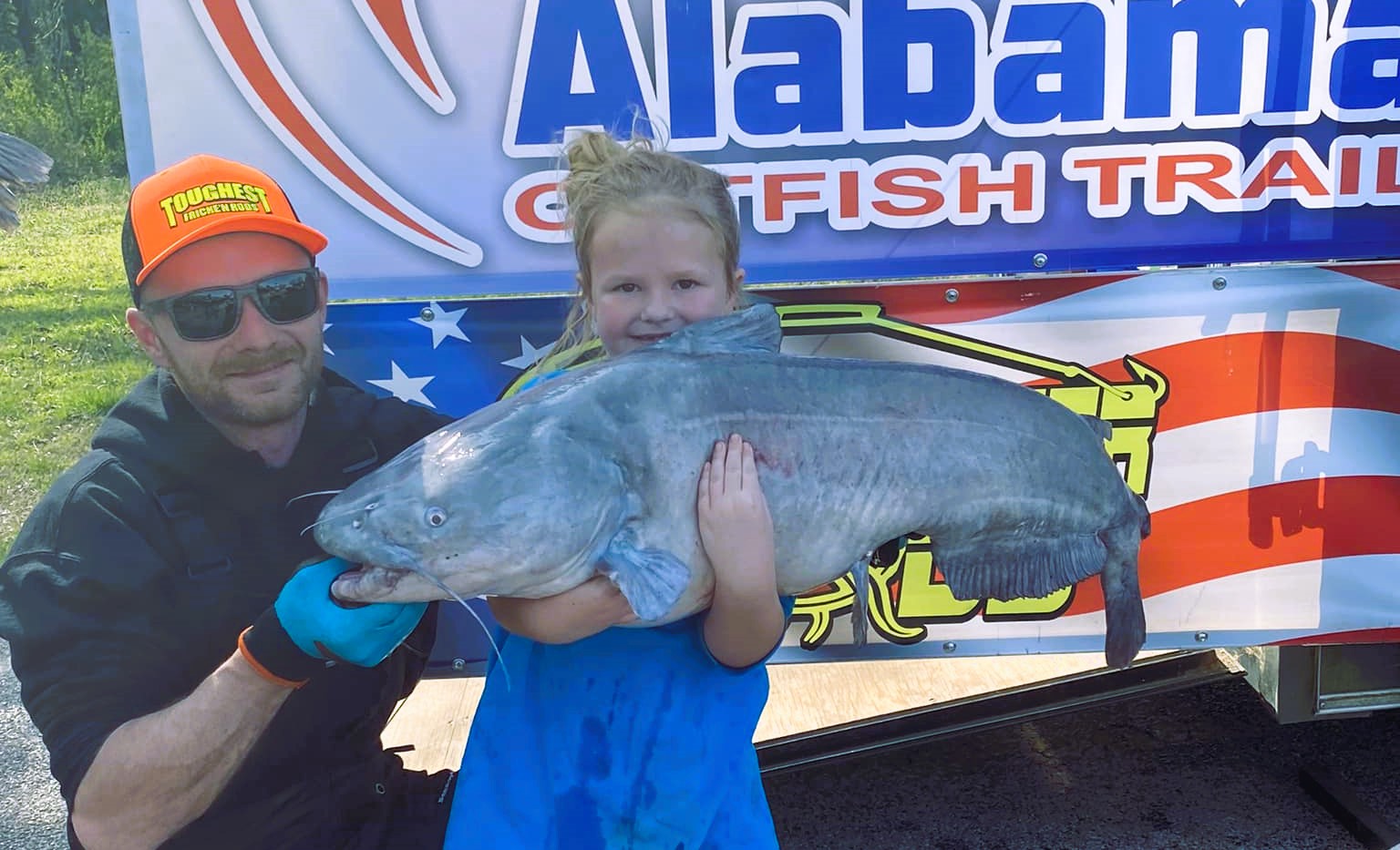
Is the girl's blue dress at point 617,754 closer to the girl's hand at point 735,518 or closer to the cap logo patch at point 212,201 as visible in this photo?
the girl's hand at point 735,518

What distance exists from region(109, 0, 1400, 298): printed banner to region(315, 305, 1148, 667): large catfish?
0.97 meters

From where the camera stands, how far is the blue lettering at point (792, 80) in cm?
258

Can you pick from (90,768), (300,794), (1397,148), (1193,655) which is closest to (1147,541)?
(1193,655)

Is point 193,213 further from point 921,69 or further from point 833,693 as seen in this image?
point 833,693

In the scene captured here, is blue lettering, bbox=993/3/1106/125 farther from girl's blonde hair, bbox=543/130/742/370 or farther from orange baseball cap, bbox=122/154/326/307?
orange baseball cap, bbox=122/154/326/307

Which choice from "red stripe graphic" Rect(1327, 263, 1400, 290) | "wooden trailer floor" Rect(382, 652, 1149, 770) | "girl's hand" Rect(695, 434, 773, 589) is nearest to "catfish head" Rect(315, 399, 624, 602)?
"girl's hand" Rect(695, 434, 773, 589)

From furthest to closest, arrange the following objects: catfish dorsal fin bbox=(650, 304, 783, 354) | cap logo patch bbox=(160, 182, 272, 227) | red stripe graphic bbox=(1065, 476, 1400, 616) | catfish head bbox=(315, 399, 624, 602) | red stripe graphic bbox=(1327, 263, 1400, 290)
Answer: red stripe graphic bbox=(1065, 476, 1400, 616) → red stripe graphic bbox=(1327, 263, 1400, 290) → cap logo patch bbox=(160, 182, 272, 227) → catfish dorsal fin bbox=(650, 304, 783, 354) → catfish head bbox=(315, 399, 624, 602)

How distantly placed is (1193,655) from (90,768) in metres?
3.09

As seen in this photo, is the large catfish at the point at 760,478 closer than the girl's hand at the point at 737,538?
Yes

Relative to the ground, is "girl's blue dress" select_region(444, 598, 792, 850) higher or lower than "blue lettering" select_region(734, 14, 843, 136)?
lower

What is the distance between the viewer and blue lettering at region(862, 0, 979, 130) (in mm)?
2584

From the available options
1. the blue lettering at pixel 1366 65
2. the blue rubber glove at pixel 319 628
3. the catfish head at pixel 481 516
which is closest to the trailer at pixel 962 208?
the blue lettering at pixel 1366 65

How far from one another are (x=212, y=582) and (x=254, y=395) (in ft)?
1.17

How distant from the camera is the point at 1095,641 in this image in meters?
2.93
